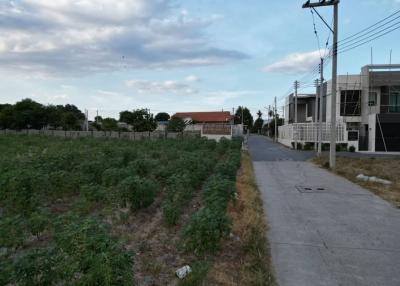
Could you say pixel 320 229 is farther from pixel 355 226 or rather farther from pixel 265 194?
pixel 265 194

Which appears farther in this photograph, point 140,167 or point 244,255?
point 140,167

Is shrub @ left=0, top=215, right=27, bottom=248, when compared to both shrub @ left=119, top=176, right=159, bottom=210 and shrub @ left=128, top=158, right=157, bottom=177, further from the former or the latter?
shrub @ left=128, top=158, right=157, bottom=177

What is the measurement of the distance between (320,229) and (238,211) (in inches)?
79.0

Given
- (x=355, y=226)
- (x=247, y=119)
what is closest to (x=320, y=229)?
(x=355, y=226)

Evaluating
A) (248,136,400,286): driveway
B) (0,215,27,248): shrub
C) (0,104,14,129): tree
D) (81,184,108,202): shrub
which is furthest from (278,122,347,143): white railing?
(0,104,14,129): tree

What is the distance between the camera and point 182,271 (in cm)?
516

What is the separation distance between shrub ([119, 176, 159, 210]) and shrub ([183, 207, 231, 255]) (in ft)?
7.25

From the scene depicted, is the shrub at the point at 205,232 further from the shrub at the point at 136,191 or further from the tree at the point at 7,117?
the tree at the point at 7,117

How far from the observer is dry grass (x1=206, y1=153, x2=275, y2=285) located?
511cm

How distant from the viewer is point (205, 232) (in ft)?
18.1

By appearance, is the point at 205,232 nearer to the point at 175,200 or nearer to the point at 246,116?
the point at 175,200

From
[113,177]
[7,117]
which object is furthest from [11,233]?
[7,117]

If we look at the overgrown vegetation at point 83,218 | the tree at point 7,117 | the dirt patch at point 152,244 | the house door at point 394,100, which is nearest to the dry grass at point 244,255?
the overgrown vegetation at point 83,218

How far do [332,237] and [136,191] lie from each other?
3938 mm
